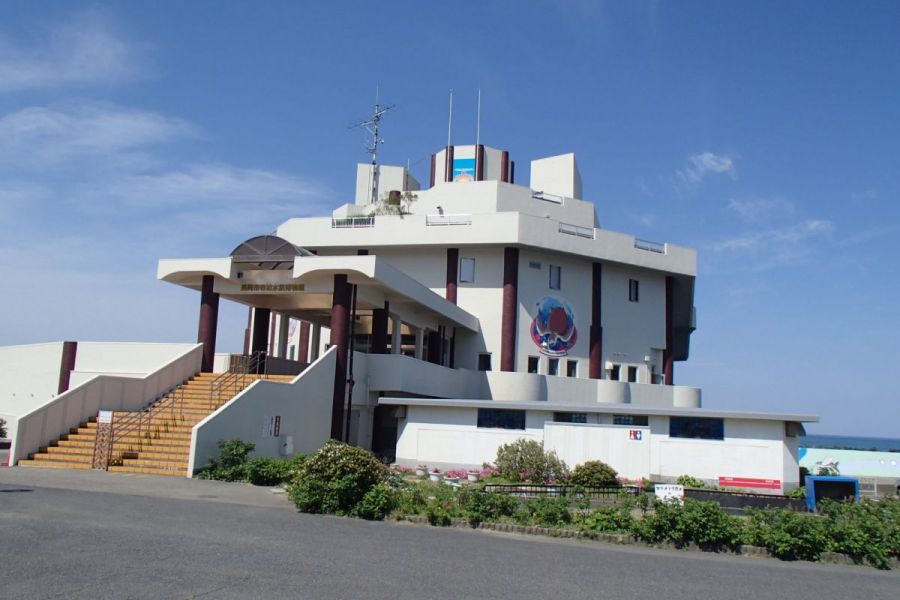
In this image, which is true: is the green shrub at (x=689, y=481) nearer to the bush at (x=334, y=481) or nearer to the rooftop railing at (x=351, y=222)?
the bush at (x=334, y=481)

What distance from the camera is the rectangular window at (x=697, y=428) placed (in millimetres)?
24984

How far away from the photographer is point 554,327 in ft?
132

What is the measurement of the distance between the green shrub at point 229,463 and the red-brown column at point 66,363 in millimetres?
15098

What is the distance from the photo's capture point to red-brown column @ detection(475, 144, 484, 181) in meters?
44.3

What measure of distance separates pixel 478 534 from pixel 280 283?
1604 cm

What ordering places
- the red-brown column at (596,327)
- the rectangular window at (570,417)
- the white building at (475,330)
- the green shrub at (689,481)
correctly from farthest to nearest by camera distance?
the red-brown column at (596,327) < the rectangular window at (570,417) < the white building at (475,330) < the green shrub at (689,481)

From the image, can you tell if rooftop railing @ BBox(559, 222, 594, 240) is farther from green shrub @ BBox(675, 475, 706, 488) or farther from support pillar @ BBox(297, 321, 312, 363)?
green shrub @ BBox(675, 475, 706, 488)

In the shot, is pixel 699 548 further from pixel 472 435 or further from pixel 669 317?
pixel 669 317

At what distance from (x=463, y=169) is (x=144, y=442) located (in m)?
27.7

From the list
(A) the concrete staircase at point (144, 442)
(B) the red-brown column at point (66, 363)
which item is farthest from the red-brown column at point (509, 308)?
(B) the red-brown column at point (66, 363)

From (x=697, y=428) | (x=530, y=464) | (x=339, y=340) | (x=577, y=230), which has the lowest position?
(x=530, y=464)

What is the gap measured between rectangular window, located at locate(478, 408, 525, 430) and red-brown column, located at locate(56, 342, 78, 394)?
17617mm

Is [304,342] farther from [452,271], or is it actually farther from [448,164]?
[448,164]

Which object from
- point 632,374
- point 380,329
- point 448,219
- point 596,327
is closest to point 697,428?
point 380,329
